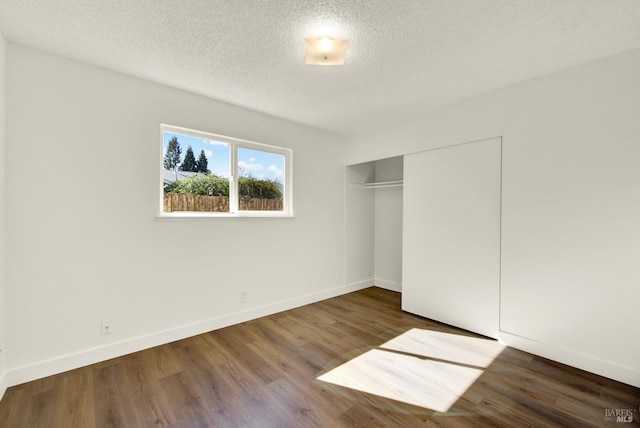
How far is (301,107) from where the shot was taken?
312 cm

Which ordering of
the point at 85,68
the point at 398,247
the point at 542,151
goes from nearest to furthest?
1. the point at 85,68
2. the point at 542,151
3. the point at 398,247

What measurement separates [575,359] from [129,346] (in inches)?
148

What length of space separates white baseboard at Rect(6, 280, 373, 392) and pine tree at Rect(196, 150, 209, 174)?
1592 millimetres

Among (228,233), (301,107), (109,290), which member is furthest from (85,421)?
(301,107)

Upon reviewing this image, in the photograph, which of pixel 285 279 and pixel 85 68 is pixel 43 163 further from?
pixel 285 279

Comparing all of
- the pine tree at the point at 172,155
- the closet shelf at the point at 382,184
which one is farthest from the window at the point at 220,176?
the closet shelf at the point at 382,184

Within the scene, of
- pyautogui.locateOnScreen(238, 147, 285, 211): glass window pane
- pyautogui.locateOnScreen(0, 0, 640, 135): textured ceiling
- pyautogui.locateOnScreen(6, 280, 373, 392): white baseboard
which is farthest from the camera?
pyautogui.locateOnScreen(238, 147, 285, 211): glass window pane

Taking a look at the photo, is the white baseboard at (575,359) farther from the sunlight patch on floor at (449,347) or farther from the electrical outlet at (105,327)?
the electrical outlet at (105,327)

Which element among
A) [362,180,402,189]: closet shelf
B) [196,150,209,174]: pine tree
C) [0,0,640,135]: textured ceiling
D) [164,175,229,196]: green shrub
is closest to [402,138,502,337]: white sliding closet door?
[362,180,402,189]: closet shelf

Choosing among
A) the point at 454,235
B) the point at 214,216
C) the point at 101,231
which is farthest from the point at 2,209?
the point at 454,235

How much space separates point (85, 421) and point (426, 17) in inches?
126

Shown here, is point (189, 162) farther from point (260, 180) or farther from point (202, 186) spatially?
point (260, 180)

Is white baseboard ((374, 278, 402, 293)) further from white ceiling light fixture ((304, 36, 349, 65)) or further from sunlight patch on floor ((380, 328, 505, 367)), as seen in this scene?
white ceiling light fixture ((304, 36, 349, 65))
